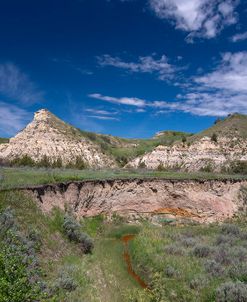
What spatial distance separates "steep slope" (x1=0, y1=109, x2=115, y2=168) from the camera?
287 feet

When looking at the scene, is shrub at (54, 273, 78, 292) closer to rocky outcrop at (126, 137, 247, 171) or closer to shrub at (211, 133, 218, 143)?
rocky outcrop at (126, 137, 247, 171)

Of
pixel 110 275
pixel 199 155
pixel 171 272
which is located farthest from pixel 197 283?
pixel 199 155

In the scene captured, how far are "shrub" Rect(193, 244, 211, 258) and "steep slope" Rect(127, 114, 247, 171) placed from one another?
5077 centimetres

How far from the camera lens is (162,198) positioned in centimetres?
5194

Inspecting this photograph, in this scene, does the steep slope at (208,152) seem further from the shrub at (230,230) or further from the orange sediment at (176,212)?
the shrub at (230,230)

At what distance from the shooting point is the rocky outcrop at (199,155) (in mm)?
83500

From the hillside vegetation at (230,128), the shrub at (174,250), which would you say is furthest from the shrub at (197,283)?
the hillside vegetation at (230,128)

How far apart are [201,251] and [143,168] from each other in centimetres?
5654

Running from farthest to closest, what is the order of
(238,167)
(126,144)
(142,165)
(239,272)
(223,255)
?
(126,144), (142,165), (238,167), (223,255), (239,272)

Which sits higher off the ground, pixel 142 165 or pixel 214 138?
pixel 214 138

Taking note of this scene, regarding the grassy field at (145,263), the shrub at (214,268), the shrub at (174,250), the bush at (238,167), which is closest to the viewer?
the grassy field at (145,263)

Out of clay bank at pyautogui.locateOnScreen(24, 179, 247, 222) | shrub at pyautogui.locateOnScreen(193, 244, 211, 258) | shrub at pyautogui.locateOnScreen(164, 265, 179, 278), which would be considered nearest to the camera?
shrub at pyautogui.locateOnScreen(164, 265, 179, 278)

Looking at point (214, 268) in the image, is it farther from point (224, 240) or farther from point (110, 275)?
point (224, 240)

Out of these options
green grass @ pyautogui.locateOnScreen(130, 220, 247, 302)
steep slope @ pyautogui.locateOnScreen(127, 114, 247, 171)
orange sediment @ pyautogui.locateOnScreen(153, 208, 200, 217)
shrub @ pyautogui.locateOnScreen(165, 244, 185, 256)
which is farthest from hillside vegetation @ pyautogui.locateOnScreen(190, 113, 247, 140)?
shrub @ pyautogui.locateOnScreen(165, 244, 185, 256)
